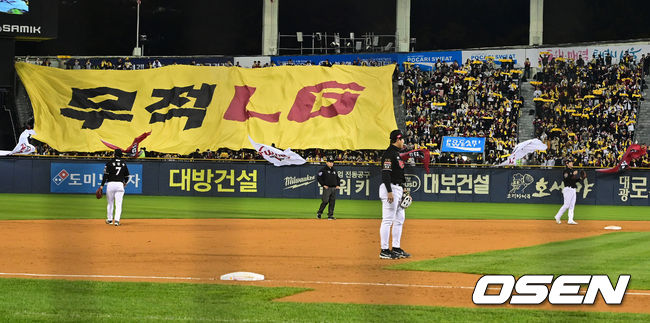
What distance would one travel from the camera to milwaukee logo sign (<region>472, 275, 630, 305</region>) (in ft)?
34.8

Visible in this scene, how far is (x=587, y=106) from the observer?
4341 cm

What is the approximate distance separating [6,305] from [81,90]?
125ft

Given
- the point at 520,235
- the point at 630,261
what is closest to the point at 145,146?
the point at 520,235

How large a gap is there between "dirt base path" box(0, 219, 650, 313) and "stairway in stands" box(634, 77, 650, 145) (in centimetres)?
1610

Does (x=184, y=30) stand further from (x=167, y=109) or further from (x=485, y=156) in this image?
(x=485, y=156)

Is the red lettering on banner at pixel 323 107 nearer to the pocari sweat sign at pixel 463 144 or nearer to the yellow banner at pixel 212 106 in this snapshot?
the yellow banner at pixel 212 106

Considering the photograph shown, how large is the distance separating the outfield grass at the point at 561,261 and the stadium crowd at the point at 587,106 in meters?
22.3

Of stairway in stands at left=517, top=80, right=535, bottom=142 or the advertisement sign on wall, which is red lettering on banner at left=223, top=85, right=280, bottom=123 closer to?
the advertisement sign on wall

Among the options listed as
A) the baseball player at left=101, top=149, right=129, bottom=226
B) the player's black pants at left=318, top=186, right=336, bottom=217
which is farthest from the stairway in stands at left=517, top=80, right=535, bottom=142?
the baseball player at left=101, top=149, right=129, bottom=226

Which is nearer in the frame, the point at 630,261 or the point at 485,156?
the point at 630,261

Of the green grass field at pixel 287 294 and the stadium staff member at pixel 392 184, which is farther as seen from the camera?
the stadium staff member at pixel 392 184

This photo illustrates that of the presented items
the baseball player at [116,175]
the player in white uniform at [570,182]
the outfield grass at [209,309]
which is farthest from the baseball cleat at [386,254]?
the player in white uniform at [570,182]

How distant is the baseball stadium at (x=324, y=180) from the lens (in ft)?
36.9

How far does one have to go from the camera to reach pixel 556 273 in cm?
1313
